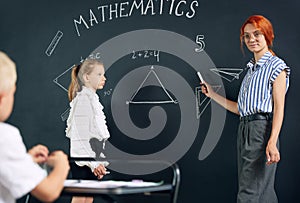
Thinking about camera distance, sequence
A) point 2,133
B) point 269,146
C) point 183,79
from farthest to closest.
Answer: point 183,79
point 269,146
point 2,133

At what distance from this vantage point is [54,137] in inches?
127

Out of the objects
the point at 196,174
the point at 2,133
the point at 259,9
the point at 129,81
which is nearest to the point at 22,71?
the point at 129,81

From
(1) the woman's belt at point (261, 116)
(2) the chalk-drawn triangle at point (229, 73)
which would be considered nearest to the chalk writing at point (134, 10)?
(2) the chalk-drawn triangle at point (229, 73)

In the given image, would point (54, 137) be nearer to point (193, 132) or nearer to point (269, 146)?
point (193, 132)

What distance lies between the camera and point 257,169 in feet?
8.07

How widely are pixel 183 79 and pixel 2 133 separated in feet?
5.65

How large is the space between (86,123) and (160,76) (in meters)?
0.53

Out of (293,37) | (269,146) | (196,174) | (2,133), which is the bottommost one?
(196,174)

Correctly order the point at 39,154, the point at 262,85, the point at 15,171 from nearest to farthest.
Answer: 1. the point at 15,171
2. the point at 39,154
3. the point at 262,85

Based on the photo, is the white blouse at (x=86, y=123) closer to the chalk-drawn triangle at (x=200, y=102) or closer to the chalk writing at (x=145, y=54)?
the chalk writing at (x=145, y=54)

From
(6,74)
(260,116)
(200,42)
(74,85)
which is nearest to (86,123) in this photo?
(74,85)

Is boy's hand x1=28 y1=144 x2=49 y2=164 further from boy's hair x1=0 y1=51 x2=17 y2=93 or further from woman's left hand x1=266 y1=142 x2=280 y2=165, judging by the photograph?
woman's left hand x1=266 y1=142 x2=280 y2=165

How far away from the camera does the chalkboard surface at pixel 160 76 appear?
282 cm

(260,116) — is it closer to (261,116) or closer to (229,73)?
(261,116)
